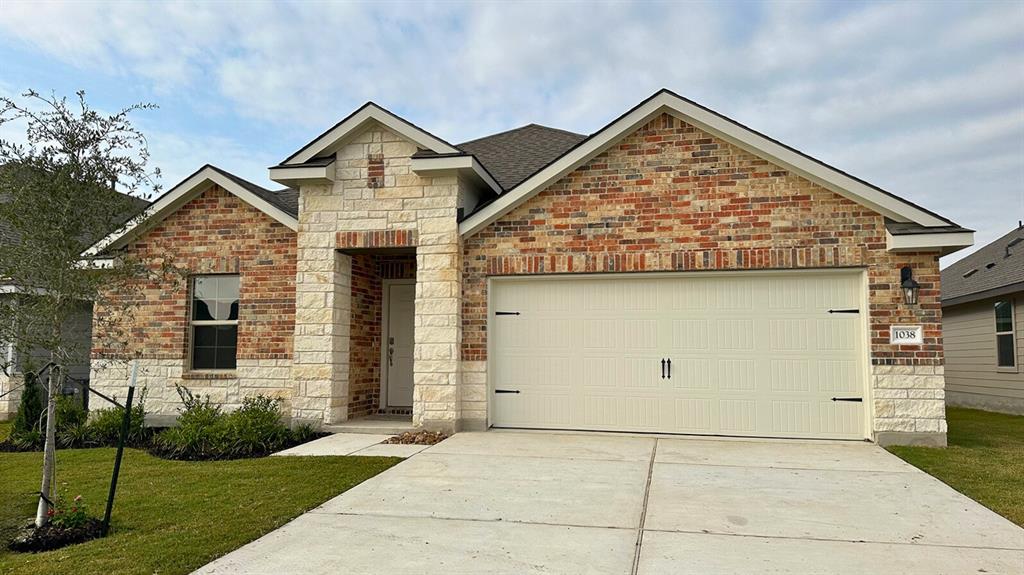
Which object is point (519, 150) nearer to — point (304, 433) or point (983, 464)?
point (304, 433)

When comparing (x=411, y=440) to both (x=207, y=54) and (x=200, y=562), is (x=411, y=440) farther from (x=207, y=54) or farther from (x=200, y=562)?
(x=207, y=54)

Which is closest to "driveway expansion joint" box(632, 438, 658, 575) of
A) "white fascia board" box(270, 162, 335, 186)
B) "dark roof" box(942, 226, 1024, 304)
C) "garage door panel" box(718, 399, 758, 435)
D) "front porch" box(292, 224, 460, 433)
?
"garage door panel" box(718, 399, 758, 435)

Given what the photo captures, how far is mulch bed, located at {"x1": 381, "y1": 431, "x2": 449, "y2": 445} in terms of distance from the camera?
8.67 meters

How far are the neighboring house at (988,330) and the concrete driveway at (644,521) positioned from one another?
9096mm

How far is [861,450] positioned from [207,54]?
1189 centimetres

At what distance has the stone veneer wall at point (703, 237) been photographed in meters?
8.35

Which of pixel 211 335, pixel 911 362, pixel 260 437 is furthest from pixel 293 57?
pixel 911 362

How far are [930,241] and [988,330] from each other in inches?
367

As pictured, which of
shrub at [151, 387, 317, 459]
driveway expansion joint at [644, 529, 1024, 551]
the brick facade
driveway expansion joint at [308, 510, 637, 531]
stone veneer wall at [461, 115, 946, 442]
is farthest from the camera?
the brick facade

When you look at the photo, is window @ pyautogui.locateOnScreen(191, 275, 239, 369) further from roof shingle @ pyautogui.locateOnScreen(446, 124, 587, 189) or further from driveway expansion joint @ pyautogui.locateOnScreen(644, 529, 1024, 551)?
driveway expansion joint @ pyautogui.locateOnScreen(644, 529, 1024, 551)

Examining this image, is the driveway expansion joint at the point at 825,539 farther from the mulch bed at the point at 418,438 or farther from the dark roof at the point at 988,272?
the dark roof at the point at 988,272

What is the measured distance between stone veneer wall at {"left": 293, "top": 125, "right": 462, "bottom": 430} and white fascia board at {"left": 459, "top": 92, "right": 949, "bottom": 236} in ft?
2.25

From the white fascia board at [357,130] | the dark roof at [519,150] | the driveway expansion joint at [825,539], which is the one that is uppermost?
the dark roof at [519,150]

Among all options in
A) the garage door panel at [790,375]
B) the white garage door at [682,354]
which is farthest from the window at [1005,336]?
the garage door panel at [790,375]
